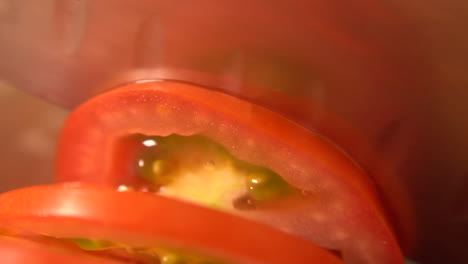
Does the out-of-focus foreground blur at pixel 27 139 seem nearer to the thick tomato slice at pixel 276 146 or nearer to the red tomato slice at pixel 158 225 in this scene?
the thick tomato slice at pixel 276 146

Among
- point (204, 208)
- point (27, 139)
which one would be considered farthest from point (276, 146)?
point (27, 139)

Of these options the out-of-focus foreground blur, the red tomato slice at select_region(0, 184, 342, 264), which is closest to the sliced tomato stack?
the red tomato slice at select_region(0, 184, 342, 264)

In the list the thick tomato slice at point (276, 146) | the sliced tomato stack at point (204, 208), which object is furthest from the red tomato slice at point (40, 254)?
the thick tomato slice at point (276, 146)

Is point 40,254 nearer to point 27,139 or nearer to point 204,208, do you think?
point 204,208

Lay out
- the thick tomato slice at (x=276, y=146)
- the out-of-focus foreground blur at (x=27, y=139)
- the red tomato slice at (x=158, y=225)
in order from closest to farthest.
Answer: the red tomato slice at (x=158, y=225) → the thick tomato slice at (x=276, y=146) → the out-of-focus foreground blur at (x=27, y=139)

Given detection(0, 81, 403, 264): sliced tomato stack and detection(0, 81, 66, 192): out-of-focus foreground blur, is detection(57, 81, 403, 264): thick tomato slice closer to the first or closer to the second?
detection(0, 81, 403, 264): sliced tomato stack

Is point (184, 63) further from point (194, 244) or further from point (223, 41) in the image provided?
point (194, 244)
